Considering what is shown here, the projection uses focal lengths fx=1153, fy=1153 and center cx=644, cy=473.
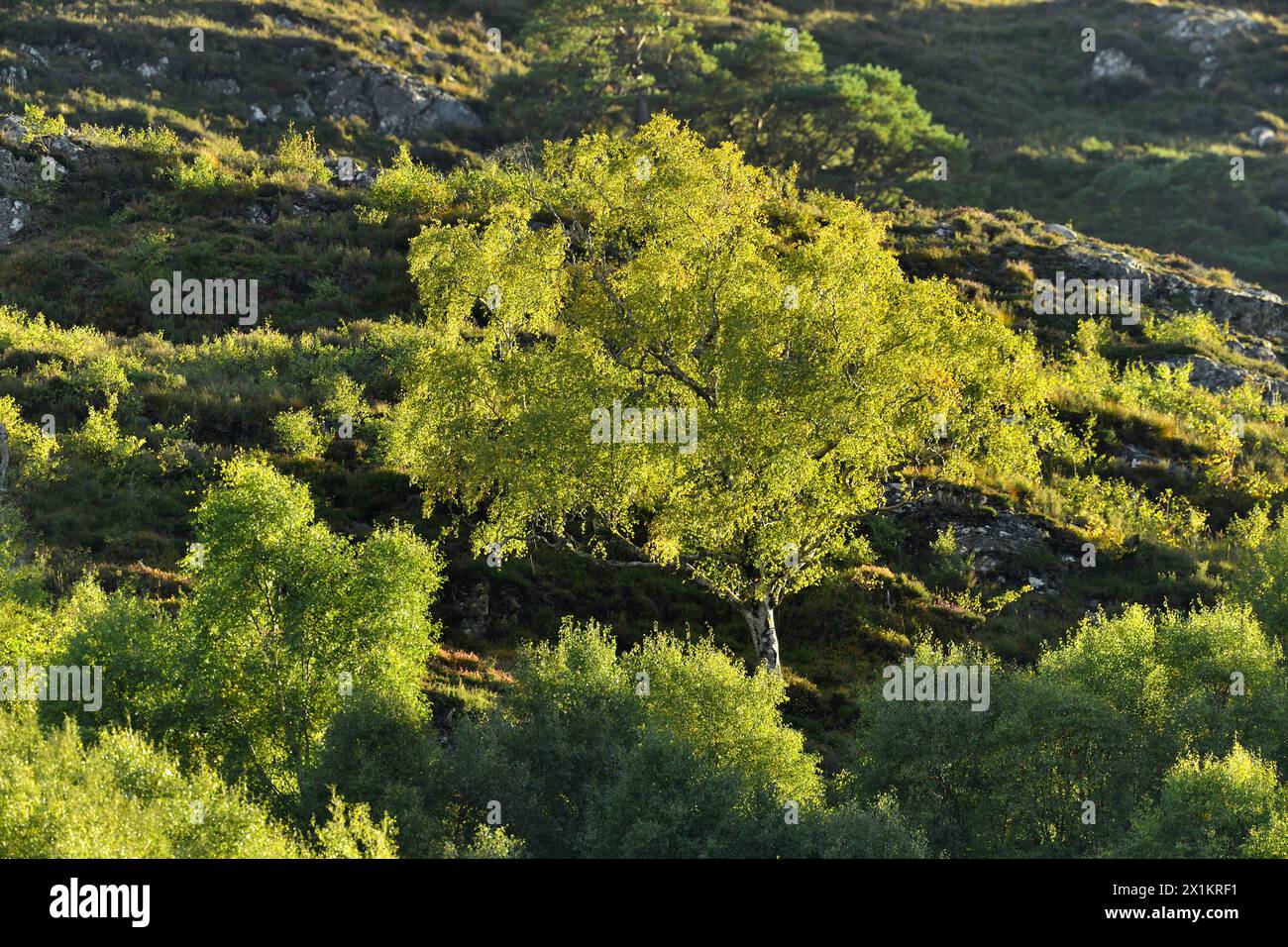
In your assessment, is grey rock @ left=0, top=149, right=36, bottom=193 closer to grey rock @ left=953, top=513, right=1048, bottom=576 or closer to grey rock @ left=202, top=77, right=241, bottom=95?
grey rock @ left=202, top=77, right=241, bottom=95

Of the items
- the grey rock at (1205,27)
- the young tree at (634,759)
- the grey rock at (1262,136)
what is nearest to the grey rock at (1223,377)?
the young tree at (634,759)

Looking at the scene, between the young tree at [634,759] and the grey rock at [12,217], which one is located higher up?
the grey rock at [12,217]

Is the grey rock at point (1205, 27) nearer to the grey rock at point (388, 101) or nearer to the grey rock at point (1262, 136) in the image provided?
Answer: the grey rock at point (1262, 136)

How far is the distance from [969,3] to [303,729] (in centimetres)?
11756

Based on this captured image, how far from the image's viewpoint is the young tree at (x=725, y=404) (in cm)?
3192

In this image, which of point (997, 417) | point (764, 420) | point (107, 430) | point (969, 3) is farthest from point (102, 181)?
point (969, 3)

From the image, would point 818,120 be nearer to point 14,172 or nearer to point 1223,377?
point 1223,377

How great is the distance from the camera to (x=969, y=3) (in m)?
120

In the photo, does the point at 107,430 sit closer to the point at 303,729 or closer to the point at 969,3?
the point at 303,729

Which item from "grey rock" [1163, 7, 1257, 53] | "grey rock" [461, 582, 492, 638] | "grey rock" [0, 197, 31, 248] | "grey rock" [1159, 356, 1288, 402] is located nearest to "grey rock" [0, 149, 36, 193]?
"grey rock" [0, 197, 31, 248]

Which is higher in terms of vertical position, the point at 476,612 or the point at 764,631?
the point at 476,612

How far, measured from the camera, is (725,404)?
32.1 meters

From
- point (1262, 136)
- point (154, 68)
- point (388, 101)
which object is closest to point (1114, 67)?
point (1262, 136)

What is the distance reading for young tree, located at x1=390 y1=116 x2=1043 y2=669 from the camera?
3192 cm
